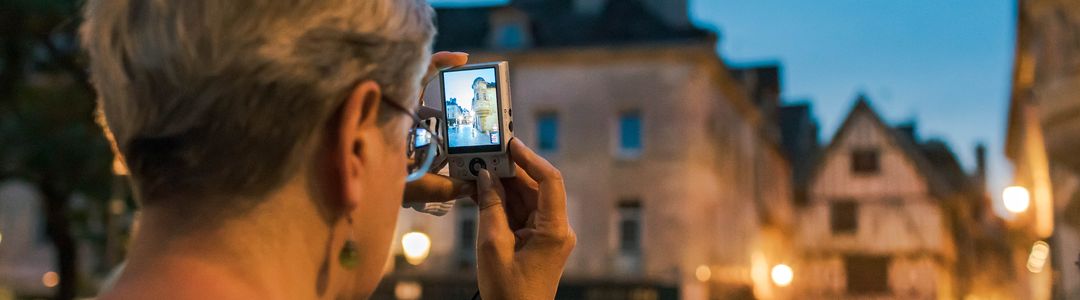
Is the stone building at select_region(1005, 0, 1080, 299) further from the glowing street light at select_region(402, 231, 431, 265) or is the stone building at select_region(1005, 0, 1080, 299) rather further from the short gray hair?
the short gray hair

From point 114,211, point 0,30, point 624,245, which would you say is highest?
point 0,30

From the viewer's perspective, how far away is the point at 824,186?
38.0 meters

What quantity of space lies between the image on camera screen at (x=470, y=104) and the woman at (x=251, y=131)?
0.42 meters

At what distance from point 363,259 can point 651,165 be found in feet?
78.8

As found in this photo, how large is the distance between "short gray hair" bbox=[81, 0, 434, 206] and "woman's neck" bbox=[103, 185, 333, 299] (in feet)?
0.10

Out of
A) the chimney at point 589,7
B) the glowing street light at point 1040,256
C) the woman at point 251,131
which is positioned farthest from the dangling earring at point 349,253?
the chimney at point 589,7

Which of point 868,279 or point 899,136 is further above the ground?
point 899,136

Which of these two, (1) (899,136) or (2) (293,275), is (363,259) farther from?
(1) (899,136)

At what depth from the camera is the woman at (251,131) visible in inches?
46.6

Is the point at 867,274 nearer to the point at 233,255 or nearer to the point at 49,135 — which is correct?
the point at 49,135

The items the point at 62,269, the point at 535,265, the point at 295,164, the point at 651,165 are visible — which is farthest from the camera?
the point at 651,165

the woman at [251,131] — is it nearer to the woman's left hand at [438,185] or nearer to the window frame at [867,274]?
the woman's left hand at [438,185]

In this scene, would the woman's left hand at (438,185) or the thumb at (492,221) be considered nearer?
the woman's left hand at (438,185)

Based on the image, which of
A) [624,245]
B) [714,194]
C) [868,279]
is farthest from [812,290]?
[624,245]
